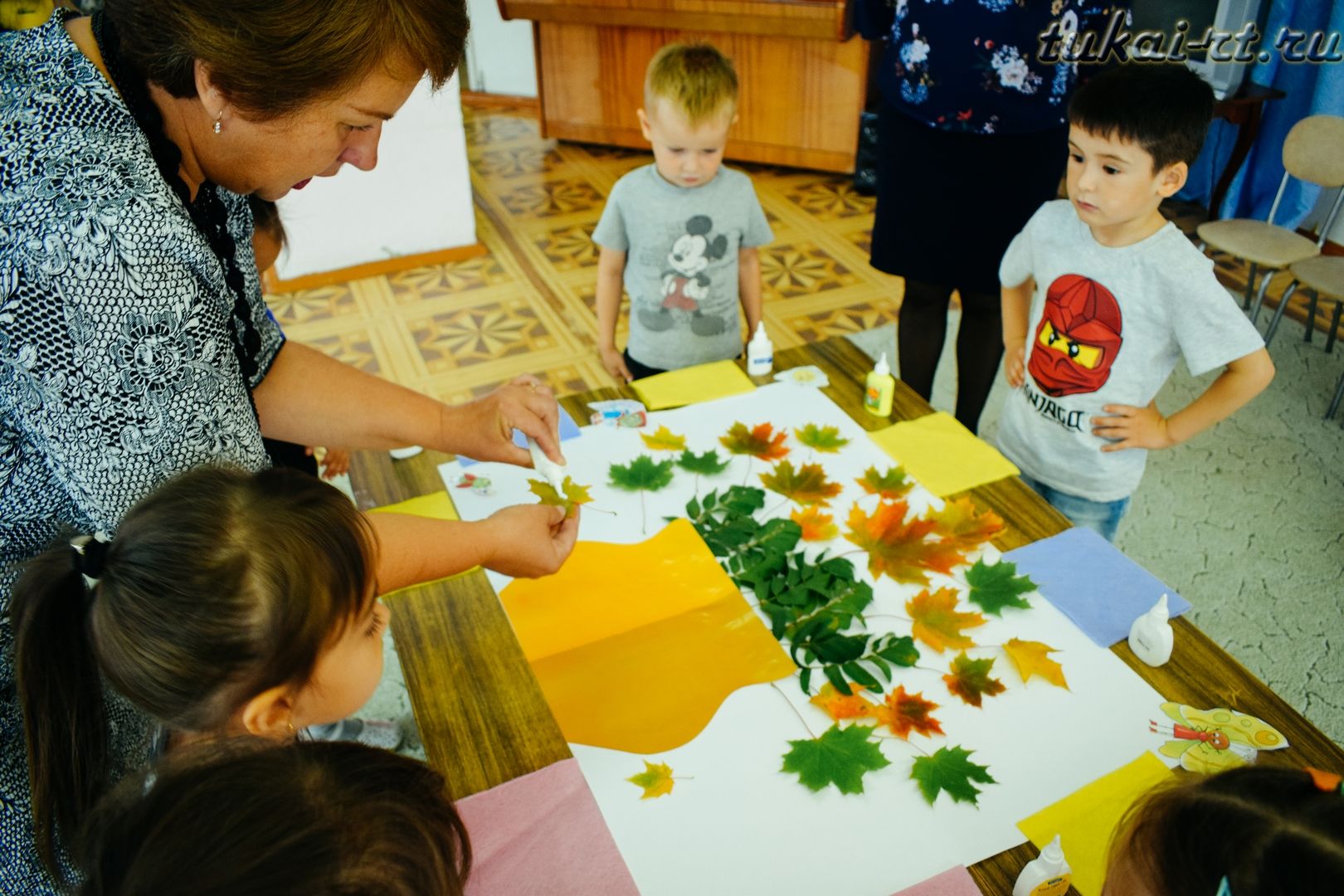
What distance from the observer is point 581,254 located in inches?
165

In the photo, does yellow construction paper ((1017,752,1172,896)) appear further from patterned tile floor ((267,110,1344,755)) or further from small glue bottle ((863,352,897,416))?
patterned tile floor ((267,110,1344,755))

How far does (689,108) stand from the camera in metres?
1.90

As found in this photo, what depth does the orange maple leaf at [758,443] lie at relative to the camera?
63.6 inches

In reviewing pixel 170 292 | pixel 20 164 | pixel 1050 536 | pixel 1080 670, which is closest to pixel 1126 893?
pixel 1080 670

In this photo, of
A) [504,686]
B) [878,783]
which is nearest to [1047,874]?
[878,783]

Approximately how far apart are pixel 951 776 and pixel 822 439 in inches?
26.8

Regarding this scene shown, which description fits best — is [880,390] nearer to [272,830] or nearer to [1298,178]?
[272,830]

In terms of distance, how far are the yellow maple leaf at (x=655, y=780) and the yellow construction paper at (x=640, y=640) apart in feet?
0.09

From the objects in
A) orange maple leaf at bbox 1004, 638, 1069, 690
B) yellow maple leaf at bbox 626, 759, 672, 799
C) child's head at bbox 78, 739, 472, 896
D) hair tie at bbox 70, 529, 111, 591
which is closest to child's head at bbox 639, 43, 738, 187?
orange maple leaf at bbox 1004, 638, 1069, 690

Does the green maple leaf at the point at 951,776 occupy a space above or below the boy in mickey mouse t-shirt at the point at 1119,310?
below

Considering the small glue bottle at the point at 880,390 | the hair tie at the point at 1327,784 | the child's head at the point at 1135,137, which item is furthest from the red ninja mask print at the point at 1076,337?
the hair tie at the point at 1327,784

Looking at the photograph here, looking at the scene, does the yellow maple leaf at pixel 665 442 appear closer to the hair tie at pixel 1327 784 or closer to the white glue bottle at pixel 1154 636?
the white glue bottle at pixel 1154 636

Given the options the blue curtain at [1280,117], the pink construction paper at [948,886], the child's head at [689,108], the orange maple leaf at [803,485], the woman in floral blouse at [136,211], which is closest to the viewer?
the woman in floral blouse at [136,211]

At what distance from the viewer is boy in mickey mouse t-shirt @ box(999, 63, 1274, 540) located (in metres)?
1.49
